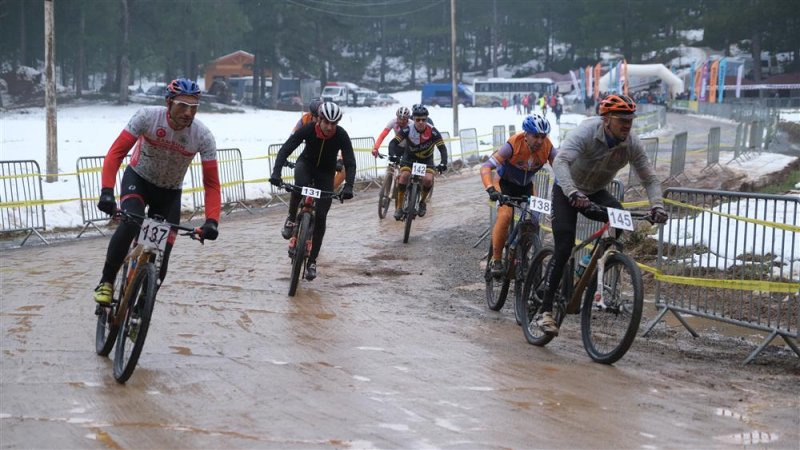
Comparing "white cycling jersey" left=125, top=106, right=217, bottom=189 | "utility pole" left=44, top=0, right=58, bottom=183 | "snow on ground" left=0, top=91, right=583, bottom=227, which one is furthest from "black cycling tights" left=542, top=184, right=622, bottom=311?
"utility pole" left=44, top=0, right=58, bottom=183

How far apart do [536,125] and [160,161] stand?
3814 millimetres

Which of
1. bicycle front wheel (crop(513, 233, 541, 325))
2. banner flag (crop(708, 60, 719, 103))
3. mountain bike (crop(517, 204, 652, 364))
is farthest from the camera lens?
banner flag (crop(708, 60, 719, 103))

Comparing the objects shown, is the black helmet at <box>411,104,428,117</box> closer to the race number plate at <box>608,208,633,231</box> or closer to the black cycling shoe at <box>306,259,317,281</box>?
the black cycling shoe at <box>306,259,317,281</box>

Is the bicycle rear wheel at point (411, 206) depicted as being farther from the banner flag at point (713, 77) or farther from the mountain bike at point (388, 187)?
the banner flag at point (713, 77)

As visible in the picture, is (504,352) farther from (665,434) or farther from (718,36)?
(718,36)

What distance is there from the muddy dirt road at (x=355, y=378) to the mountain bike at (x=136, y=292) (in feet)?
0.61

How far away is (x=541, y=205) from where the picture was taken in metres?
8.87

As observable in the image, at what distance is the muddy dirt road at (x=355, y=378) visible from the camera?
222 inches

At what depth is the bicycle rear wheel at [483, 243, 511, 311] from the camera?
33.3 ft

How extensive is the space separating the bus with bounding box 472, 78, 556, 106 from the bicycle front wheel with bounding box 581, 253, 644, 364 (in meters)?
84.9

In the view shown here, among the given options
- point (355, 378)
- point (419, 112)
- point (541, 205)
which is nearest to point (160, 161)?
point (355, 378)

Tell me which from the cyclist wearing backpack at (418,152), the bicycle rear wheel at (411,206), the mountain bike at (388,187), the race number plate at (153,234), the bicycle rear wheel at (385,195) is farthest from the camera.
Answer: the bicycle rear wheel at (385,195)

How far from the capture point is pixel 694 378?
7.45 meters

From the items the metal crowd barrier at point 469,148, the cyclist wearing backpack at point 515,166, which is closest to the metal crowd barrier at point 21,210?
the cyclist wearing backpack at point 515,166
